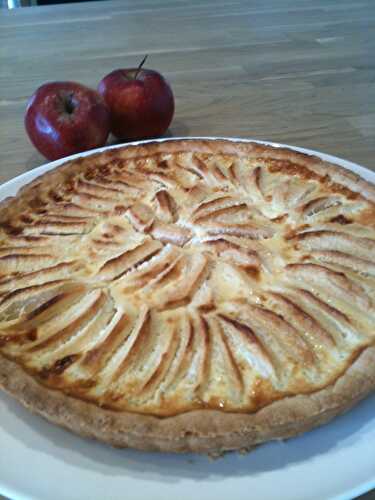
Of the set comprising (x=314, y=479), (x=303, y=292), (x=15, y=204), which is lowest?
(x=314, y=479)

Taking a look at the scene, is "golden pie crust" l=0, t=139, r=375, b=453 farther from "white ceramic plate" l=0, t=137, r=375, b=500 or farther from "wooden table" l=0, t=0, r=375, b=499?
"wooden table" l=0, t=0, r=375, b=499

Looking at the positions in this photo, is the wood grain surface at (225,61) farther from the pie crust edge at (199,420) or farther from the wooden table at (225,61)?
the pie crust edge at (199,420)

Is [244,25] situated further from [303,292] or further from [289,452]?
[289,452]

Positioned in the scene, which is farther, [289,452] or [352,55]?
[352,55]

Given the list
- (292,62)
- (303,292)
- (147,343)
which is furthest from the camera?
(292,62)

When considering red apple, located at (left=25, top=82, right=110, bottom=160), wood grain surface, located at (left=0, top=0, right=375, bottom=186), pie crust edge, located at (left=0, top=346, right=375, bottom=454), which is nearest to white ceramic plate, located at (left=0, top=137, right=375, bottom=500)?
pie crust edge, located at (left=0, top=346, right=375, bottom=454)

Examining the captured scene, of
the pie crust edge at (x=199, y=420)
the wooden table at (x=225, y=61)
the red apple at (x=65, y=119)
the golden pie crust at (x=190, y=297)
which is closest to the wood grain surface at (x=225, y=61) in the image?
the wooden table at (x=225, y=61)

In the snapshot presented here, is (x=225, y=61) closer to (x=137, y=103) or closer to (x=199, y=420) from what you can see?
(x=137, y=103)

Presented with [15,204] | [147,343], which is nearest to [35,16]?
[15,204]
